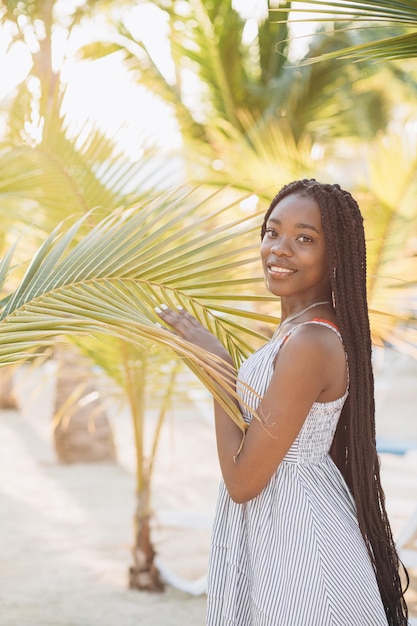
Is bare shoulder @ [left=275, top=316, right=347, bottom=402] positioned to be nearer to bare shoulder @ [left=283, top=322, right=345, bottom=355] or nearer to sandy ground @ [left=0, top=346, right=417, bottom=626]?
bare shoulder @ [left=283, top=322, right=345, bottom=355]

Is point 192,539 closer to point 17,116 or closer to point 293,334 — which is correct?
point 17,116

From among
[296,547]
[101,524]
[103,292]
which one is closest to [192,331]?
[103,292]

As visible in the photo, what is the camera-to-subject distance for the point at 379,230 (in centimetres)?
429

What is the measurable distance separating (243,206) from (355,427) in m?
3.23

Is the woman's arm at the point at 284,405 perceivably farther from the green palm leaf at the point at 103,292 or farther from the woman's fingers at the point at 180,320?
the woman's fingers at the point at 180,320

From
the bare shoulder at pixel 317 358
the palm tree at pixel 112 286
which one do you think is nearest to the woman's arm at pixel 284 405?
the bare shoulder at pixel 317 358

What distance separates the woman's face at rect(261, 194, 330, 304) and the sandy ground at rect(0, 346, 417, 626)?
88.7 inches

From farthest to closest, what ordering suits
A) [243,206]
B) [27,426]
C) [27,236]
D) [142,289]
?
[27,426] → [243,206] → [27,236] → [142,289]

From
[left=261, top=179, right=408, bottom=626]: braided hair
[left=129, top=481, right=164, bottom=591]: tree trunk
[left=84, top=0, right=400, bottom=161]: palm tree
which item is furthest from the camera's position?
[left=84, top=0, right=400, bottom=161]: palm tree

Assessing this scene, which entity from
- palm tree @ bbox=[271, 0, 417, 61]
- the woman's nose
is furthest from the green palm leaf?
palm tree @ bbox=[271, 0, 417, 61]

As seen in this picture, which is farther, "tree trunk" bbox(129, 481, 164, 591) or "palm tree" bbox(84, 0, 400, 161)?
"palm tree" bbox(84, 0, 400, 161)

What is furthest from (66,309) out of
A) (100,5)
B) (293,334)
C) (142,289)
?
(100,5)

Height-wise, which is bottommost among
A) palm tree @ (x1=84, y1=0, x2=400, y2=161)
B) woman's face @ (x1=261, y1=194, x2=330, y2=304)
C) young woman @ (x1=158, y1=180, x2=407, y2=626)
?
young woman @ (x1=158, y1=180, x2=407, y2=626)

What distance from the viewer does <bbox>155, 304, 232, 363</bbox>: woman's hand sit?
189 cm
